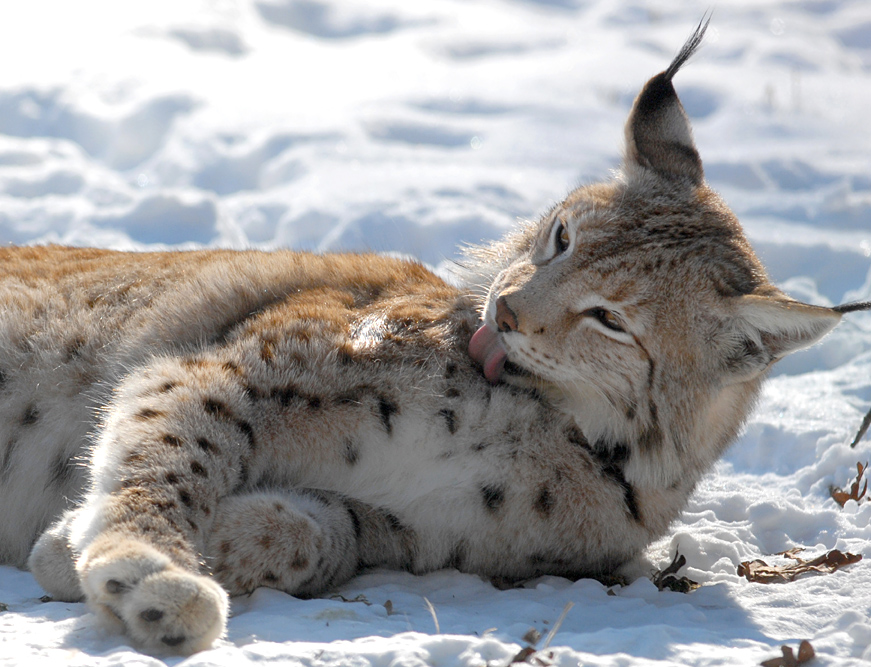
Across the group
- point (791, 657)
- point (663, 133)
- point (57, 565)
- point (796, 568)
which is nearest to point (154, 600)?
point (57, 565)

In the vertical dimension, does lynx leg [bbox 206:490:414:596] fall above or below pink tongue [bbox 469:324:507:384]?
below

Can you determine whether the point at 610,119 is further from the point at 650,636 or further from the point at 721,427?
the point at 650,636

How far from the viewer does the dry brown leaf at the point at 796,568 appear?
3.30m

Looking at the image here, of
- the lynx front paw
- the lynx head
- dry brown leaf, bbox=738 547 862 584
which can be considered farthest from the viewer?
dry brown leaf, bbox=738 547 862 584

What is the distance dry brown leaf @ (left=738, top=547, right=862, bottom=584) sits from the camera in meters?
3.30

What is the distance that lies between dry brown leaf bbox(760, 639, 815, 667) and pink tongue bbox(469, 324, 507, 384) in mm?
1238

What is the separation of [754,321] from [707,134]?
23.0ft

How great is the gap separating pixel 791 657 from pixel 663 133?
2.29 m

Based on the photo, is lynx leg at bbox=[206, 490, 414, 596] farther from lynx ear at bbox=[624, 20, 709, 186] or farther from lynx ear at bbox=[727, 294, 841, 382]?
lynx ear at bbox=[624, 20, 709, 186]

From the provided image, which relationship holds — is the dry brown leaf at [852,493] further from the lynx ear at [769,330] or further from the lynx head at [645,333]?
the lynx ear at [769,330]

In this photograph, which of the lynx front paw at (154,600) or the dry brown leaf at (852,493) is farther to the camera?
the dry brown leaf at (852,493)

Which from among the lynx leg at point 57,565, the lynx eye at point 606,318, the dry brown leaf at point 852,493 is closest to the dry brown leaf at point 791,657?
the lynx eye at point 606,318

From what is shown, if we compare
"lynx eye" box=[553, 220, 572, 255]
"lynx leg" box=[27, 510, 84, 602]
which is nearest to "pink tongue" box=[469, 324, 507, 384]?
"lynx eye" box=[553, 220, 572, 255]

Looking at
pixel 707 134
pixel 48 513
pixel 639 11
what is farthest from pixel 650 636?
pixel 639 11
